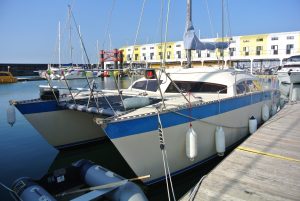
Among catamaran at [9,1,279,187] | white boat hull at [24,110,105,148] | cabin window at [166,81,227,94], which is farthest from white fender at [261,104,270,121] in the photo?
white boat hull at [24,110,105,148]

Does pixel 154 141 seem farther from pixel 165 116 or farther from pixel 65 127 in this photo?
pixel 65 127

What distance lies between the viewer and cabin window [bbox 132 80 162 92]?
7.62 m

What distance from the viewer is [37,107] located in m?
6.56

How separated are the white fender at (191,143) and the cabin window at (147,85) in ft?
8.71

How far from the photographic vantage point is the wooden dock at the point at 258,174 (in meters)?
3.83

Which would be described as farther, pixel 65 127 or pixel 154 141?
pixel 65 127

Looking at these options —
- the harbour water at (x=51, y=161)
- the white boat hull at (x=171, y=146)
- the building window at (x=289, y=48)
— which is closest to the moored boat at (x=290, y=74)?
the white boat hull at (x=171, y=146)

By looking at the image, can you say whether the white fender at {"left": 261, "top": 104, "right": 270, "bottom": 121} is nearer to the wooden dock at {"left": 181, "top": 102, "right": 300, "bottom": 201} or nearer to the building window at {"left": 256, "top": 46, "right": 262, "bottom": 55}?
the wooden dock at {"left": 181, "top": 102, "right": 300, "bottom": 201}

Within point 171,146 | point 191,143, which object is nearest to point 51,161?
point 171,146

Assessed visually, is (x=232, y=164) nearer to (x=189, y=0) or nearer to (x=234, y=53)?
(x=189, y=0)

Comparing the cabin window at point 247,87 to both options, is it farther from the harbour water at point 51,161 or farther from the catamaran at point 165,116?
the harbour water at point 51,161

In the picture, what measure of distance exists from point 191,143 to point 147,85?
10.4 feet

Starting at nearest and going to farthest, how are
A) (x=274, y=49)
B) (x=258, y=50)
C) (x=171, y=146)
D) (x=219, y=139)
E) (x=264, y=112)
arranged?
(x=171, y=146), (x=219, y=139), (x=264, y=112), (x=274, y=49), (x=258, y=50)

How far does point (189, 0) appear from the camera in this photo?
303 inches
